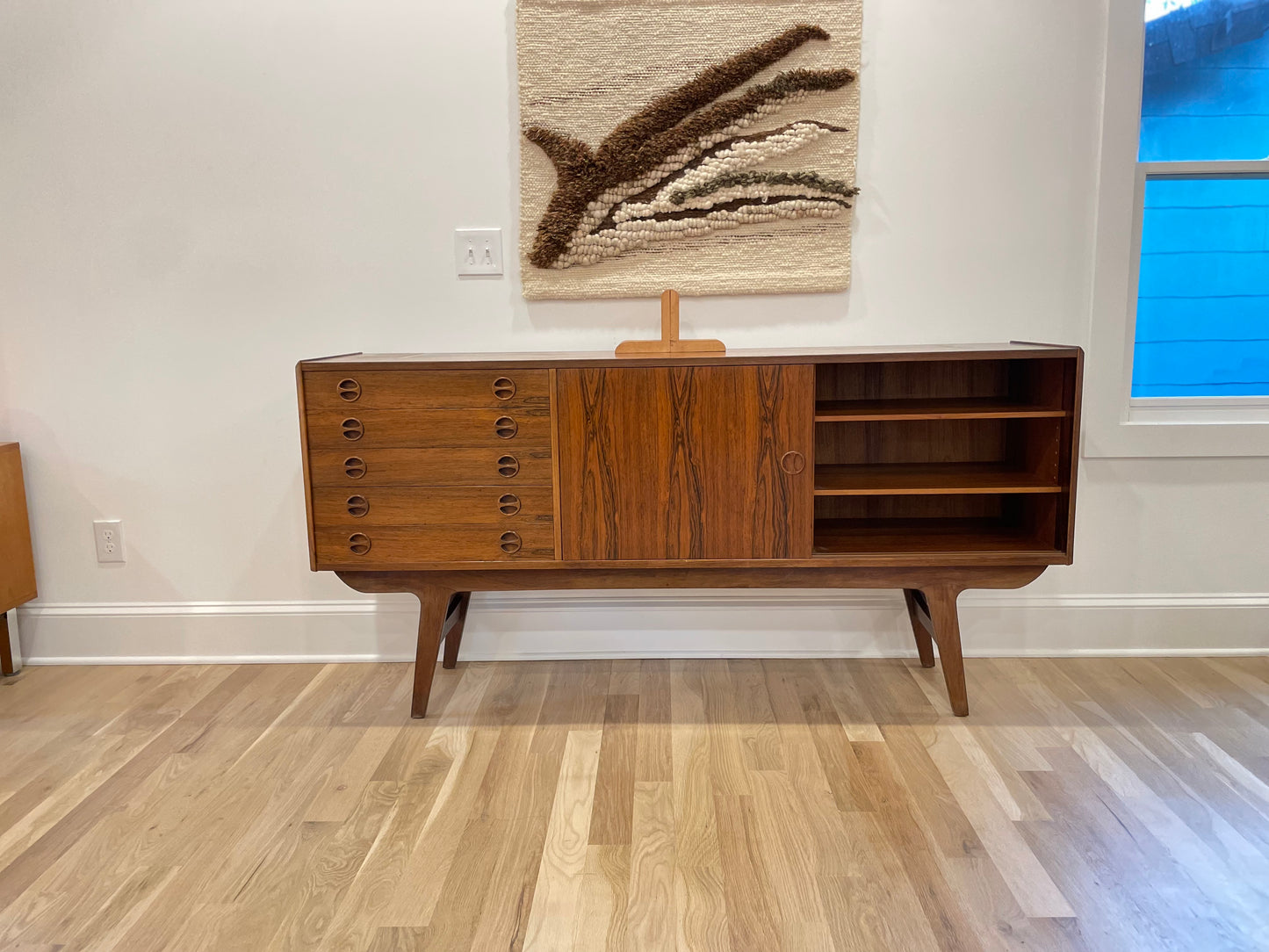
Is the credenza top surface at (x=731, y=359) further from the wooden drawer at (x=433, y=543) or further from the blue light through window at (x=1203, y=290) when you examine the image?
the blue light through window at (x=1203, y=290)

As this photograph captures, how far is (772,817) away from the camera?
62.4 inches

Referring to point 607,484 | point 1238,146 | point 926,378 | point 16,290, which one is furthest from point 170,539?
point 1238,146

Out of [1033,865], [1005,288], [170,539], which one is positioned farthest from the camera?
[170,539]

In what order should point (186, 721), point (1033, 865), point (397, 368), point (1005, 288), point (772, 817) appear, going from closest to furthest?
1. point (1033, 865)
2. point (772, 817)
3. point (397, 368)
4. point (186, 721)
5. point (1005, 288)

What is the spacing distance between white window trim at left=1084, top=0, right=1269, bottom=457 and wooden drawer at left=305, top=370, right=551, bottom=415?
1.39 metres

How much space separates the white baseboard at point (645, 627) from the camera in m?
2.34

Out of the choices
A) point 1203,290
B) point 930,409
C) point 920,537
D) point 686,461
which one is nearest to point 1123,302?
point 1203,290

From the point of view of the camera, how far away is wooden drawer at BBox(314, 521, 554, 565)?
1939mm

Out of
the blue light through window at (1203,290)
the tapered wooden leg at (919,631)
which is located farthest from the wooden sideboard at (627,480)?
the blue light through window at (1203,290)

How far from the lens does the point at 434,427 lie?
190 cm

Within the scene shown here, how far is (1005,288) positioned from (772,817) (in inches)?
55.5

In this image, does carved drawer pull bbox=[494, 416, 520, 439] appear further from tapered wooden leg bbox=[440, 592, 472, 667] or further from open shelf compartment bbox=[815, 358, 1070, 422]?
open shelf compartment bbox=[815, 358, 1070, 422]

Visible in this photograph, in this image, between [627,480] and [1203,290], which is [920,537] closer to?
[627,480]

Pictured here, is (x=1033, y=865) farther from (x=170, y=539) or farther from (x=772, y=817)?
(x=170, y=539)
